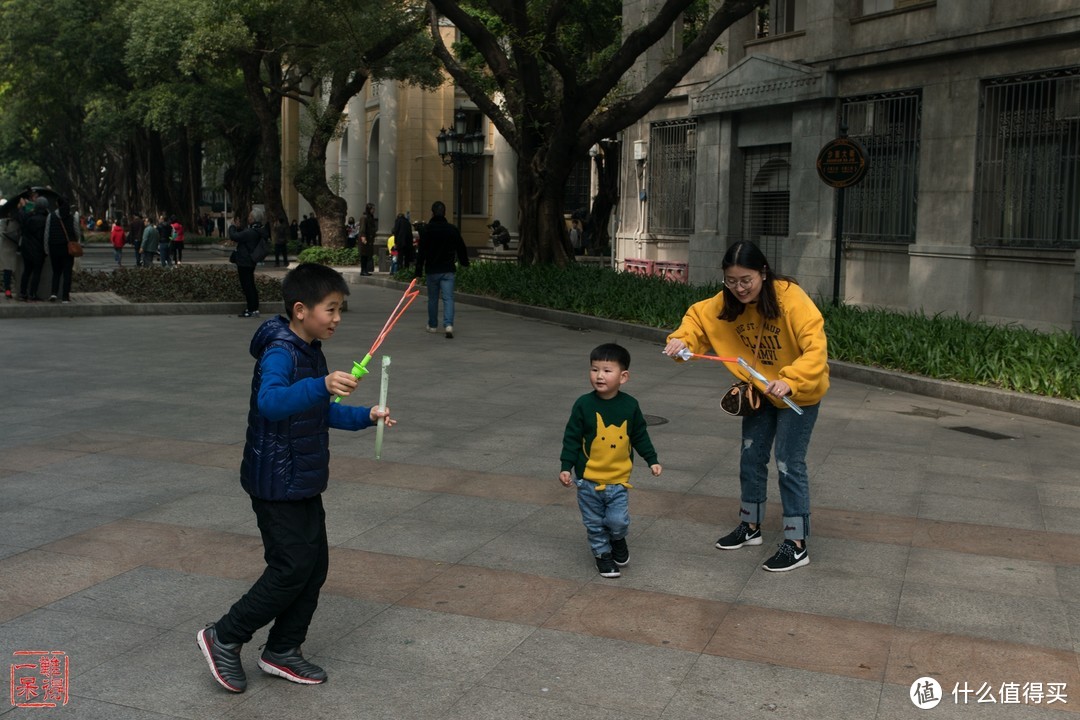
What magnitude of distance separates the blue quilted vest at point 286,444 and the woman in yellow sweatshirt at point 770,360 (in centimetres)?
204

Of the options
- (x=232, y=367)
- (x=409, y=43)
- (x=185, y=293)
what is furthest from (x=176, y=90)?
(x=232, y=367)

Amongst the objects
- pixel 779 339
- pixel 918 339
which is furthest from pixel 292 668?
pixel 918 339

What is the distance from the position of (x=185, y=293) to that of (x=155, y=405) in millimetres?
10883

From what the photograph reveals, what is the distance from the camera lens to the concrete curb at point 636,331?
1137cm

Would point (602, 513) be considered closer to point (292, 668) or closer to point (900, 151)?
point (292, 668)

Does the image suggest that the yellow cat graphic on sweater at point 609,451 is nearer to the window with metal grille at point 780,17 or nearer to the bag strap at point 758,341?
the bag strap at point 758,341

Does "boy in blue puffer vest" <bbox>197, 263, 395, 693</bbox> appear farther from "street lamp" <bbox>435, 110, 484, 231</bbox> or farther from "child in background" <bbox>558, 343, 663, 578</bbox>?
"street lamp" <bbox>435, 110, 484, 231</bbox>

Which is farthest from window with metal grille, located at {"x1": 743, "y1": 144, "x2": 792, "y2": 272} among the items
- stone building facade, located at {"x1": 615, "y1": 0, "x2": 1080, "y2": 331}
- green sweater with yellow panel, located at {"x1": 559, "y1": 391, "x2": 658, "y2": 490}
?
green sweater with yellow panel, located at {"x1": 559, "y1": 391, "x2": 658, "y2": 490}

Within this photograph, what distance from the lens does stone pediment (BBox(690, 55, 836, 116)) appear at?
21516 millimetres

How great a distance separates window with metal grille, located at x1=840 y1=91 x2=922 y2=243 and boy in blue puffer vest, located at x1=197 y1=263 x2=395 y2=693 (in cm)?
1643

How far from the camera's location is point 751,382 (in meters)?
6.22

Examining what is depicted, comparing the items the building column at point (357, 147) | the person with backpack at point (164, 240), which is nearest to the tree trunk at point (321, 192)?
the person with backpack at point (164, 240)

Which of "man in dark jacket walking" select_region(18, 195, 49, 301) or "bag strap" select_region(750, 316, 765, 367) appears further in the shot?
"man in dark jacket walking" select_region(18, 195, 49, 301)

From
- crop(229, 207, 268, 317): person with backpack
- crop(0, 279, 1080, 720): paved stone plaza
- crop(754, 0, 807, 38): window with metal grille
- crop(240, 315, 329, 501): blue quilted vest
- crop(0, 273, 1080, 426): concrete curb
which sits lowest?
crop(0, 279, 1080, 720): paved stone plaza
